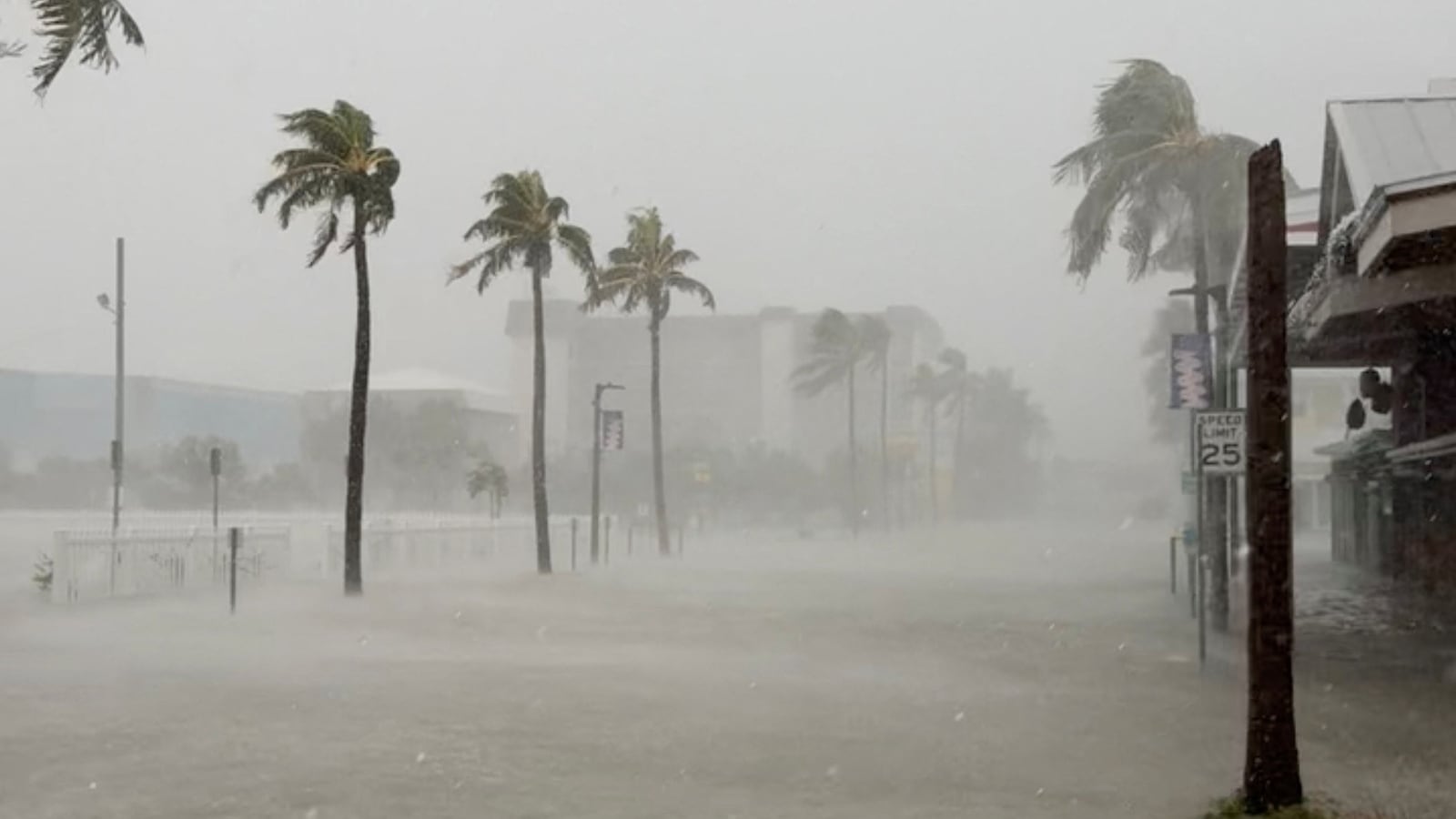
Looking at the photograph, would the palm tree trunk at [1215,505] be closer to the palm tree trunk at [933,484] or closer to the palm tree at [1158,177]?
the palm tree at [1158,177]

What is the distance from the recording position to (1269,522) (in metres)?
9.63

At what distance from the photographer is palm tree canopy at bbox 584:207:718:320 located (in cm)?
5084

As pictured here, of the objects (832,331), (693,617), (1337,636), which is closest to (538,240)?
(693,617)

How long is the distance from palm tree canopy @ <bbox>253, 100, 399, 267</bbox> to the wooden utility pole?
810 inches

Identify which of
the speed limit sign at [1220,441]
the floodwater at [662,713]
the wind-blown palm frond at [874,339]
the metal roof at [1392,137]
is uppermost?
the wind-blown palm frond at [874,339]

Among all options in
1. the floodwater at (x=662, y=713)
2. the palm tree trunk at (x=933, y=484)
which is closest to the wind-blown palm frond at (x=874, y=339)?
the palm tree trunk at (x=933, y=484)

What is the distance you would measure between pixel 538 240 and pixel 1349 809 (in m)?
30.2

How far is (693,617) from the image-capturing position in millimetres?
25875

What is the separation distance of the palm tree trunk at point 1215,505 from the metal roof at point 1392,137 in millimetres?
6105

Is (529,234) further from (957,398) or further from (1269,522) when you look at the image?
(957,398)

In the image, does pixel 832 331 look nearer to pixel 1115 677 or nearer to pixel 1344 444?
pixel 1344 444

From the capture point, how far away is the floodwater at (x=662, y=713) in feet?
34.3

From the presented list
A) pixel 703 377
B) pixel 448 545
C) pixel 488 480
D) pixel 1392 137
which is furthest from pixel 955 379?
pixel 1392 137

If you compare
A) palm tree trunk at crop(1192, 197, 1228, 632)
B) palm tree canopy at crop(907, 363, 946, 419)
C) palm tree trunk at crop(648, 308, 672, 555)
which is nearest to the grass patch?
palm tree trunk at crop(1192, 197, 1228, 632)
